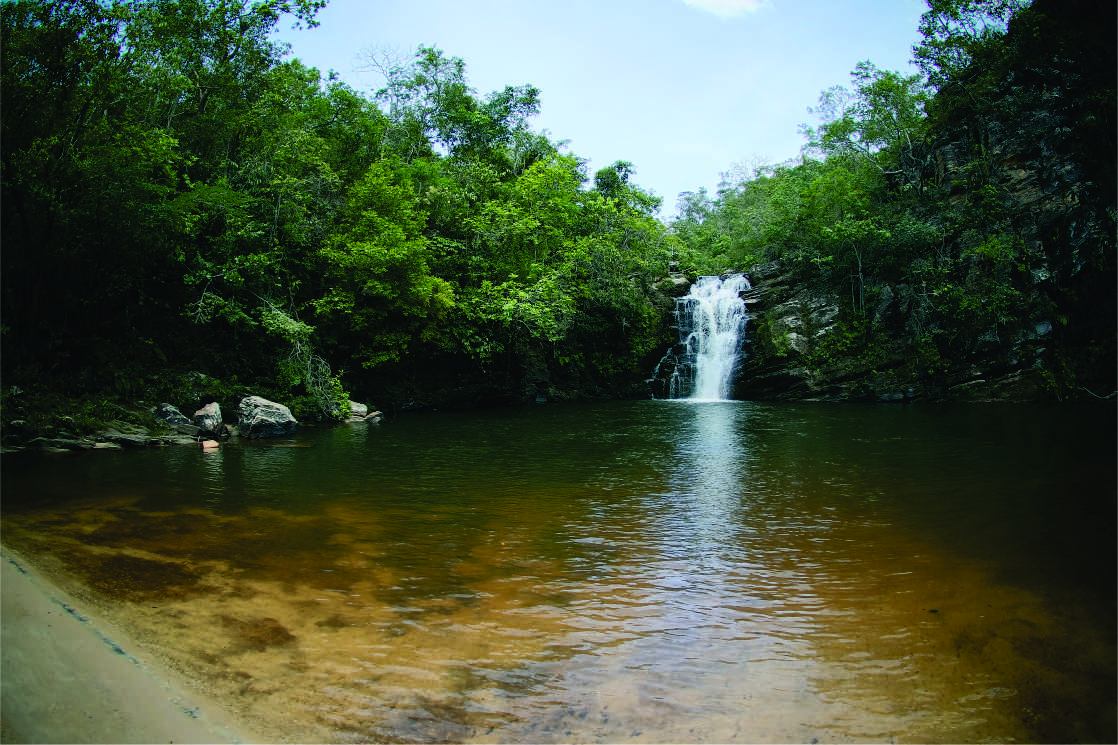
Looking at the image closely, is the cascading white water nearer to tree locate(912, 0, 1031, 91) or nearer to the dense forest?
the dense forest

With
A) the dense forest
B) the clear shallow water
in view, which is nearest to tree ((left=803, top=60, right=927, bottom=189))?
the dense forest

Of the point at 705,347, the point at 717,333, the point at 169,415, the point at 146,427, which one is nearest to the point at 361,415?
the point at 169,415

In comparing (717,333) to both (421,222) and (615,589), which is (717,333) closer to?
(421,222)

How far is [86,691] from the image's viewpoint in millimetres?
3090

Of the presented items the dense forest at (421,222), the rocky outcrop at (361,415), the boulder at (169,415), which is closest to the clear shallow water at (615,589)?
Answer: the boulder at (169,415)

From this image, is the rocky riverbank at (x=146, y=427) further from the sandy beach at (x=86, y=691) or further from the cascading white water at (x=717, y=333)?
the cascading white water at (x=717, y=333)

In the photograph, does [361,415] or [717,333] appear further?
[717,333]

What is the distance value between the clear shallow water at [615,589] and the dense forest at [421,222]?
6106mm

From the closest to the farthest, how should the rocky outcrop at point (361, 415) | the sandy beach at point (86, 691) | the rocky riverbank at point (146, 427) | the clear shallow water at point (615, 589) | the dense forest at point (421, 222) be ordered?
the sandy beach at point (86, 691), the clear shallow water at point (615, 589), the rocky riverbank at point (146, 427), the dense forest at point (421, 222), the rocky outcrop at point (361, 415)

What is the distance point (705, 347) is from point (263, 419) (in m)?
18.3

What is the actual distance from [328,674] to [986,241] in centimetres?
2782

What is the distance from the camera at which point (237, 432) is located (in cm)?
1502

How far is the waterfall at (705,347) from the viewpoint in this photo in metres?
26.3

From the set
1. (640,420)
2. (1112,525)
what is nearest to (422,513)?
(1112,525)
